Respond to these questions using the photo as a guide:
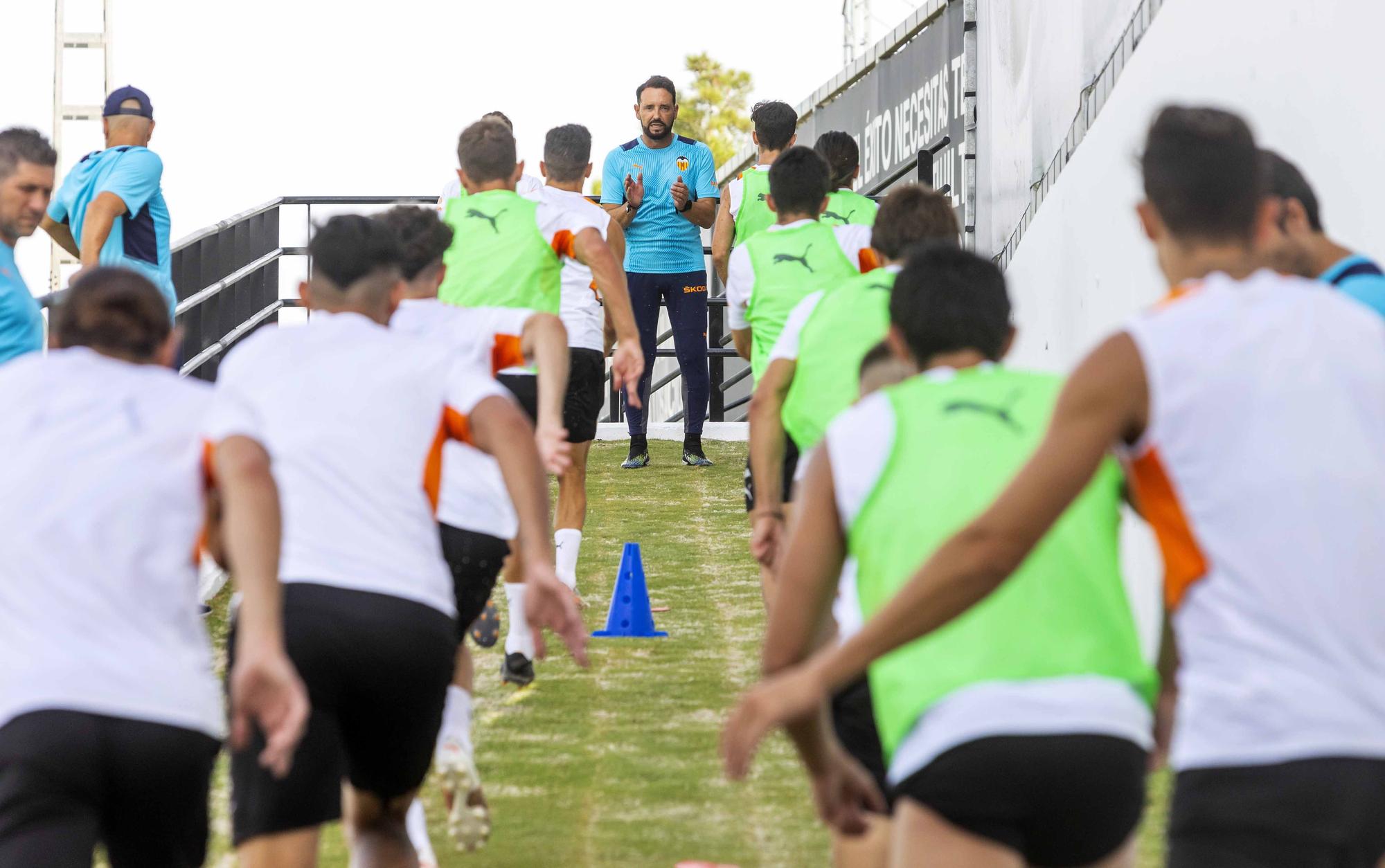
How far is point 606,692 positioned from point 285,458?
399cm

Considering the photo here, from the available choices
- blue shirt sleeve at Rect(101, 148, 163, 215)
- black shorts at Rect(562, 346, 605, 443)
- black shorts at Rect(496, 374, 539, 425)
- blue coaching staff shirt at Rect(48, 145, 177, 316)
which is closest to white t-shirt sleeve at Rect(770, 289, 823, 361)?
black shorts at Rect(496, 374, 539, 425)

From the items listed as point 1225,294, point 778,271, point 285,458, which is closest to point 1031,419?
point 1225,294

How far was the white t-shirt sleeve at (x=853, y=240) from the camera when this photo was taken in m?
6.70

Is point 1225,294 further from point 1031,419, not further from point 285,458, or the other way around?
point 285,458

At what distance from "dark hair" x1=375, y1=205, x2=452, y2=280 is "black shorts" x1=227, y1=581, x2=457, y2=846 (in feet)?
5.45

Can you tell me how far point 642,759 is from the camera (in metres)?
6.33

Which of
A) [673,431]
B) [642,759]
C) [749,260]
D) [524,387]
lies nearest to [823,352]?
[749,260]

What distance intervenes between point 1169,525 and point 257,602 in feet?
4.68

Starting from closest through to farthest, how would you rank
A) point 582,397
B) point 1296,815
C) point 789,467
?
point 1296,815, point 789,467, point 582,397

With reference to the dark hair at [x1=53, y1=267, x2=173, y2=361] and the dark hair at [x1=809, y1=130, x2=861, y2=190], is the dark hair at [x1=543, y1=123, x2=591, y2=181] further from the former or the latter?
the dark hair at [x1=53, y1=267, x2=173, y2=361]

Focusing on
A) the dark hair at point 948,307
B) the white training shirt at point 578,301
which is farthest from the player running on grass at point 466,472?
the white training shirt at point 578,301

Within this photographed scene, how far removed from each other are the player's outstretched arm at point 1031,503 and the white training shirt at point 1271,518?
0.04m

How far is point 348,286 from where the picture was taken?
12.5 feet

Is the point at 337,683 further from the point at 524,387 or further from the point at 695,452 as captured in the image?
the point at 695,452
